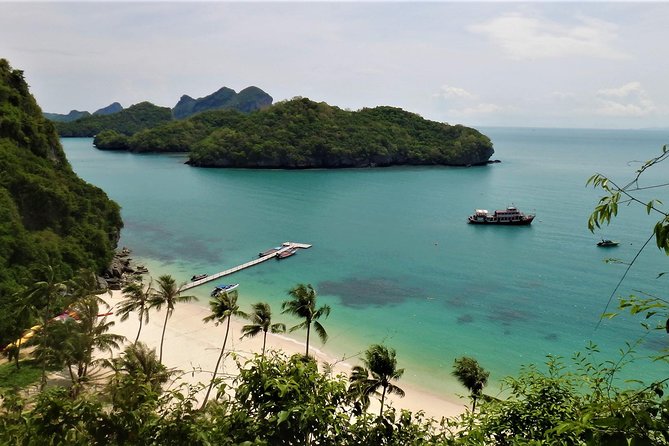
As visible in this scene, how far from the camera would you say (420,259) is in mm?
53250

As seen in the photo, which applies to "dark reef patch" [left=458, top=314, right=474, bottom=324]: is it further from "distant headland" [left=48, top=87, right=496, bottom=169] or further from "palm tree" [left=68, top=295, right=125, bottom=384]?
"distant headland" [left=48, top=87, right=496, bottom=169]

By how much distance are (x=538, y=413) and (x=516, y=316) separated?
31276 mm

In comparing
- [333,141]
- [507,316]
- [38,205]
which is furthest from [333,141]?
[38,205]

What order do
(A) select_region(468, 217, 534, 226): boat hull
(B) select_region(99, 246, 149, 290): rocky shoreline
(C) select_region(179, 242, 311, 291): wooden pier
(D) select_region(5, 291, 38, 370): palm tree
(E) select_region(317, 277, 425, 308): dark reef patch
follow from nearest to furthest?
(D) select_region(5, 291, 38, 370): palm tree → (B) select_region(99, 246, 149, 290): rocky shoreline → (E) select_region(317, 277, 425, 308): dark reef patch → (C) select_region(179, 242, 311, 291): wooden pier → (A) select_region(468, 217, 534, 226): boat hull

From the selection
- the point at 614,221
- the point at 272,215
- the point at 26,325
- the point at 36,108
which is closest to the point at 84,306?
the point at 26,325

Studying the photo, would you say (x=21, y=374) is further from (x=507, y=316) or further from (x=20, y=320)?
(x=507, y=316)

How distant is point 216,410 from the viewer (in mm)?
9930

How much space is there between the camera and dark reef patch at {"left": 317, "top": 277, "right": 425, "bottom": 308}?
40728 millimetres

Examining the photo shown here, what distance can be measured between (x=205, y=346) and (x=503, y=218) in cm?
5372

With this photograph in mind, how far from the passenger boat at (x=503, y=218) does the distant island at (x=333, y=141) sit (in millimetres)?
72185

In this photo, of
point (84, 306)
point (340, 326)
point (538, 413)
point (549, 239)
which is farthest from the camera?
point (549, 239)

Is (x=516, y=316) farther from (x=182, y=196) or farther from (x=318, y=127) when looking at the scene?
(x=318, y=127)

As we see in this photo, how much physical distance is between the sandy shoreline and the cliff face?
5.91 metres

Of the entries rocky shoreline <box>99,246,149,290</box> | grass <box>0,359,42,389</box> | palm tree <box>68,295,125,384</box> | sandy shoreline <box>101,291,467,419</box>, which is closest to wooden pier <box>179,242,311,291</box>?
sandy shoreline <box>101,291,467,419</box>
